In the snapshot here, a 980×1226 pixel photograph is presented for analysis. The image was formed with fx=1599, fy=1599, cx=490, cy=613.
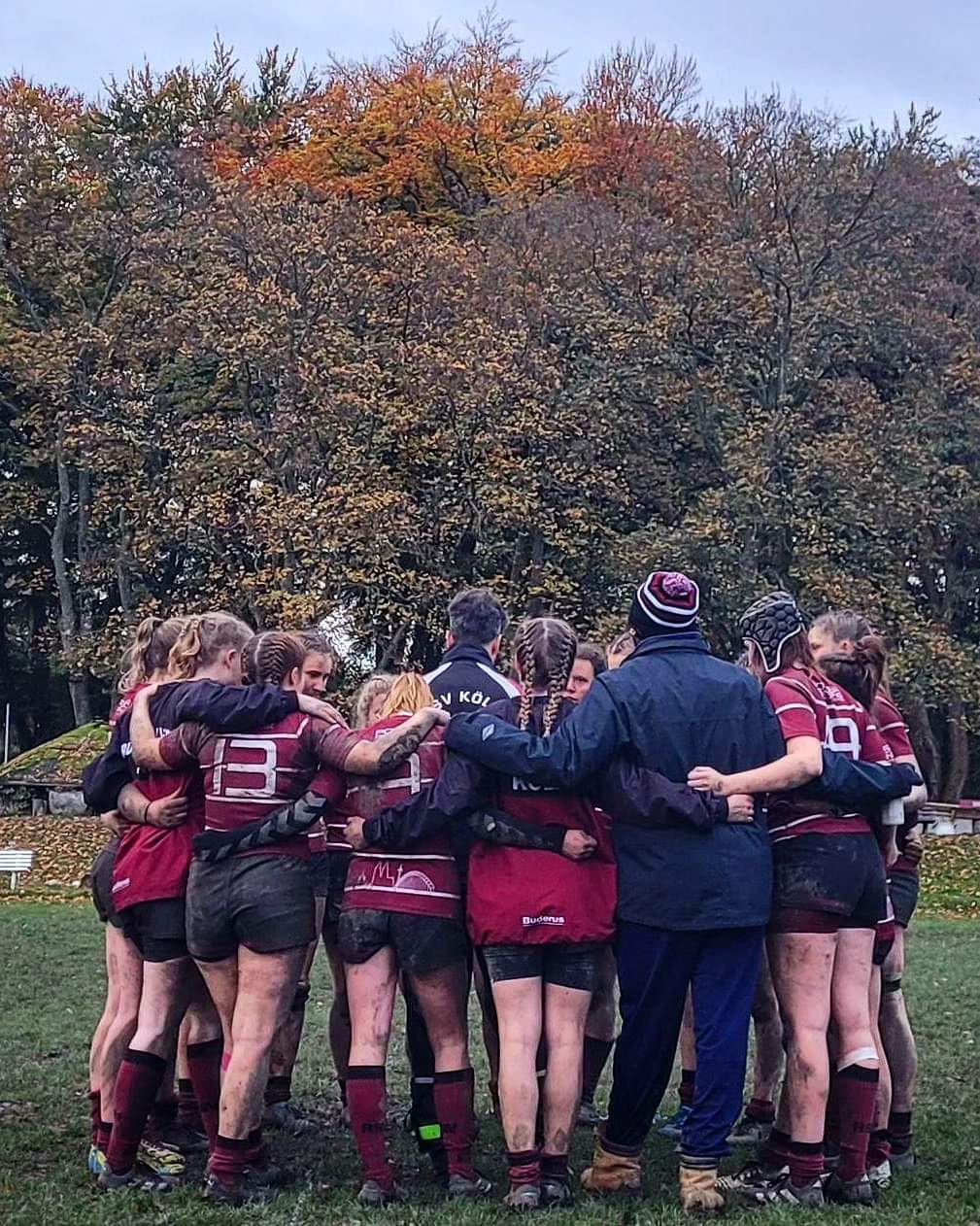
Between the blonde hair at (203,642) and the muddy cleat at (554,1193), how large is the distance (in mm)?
2110

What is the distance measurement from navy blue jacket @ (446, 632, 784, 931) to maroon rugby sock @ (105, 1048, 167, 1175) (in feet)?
5.05

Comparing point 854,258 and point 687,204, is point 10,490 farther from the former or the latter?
point 854,258

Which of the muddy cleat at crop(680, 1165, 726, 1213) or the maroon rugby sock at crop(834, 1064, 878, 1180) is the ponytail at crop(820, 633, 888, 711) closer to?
the maroon rugby sock at crop(834, 1064, 878, 1180)

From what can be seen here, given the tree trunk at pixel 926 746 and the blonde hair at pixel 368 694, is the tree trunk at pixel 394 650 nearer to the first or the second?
the tree trunk at pixel 926 746

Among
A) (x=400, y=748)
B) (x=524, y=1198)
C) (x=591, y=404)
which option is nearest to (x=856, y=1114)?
(x=524, y=1198)

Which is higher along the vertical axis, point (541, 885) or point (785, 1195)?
point (541, 885)

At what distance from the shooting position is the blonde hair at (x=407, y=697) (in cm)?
560

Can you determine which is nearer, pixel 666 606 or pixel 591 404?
pixel 666 606

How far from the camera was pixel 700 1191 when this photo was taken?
5074mm

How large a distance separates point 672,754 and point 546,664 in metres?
0.63

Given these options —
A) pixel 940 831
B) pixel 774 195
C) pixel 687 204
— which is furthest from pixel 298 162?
pixel 940 831

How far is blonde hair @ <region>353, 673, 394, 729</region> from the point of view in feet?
19.0

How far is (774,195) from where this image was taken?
25.1m

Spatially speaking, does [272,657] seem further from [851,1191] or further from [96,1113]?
[851,1191]
